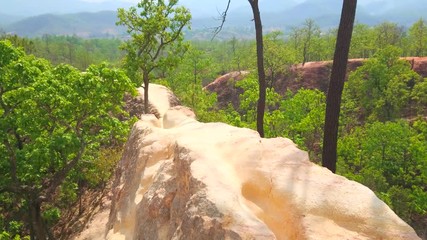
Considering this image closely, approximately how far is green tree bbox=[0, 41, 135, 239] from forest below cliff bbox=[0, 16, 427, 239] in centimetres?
5

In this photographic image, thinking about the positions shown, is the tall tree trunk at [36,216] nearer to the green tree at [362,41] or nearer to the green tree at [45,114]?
the green tree at [45,114]

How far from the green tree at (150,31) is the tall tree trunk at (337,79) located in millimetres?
20245

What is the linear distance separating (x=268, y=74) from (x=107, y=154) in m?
54.3

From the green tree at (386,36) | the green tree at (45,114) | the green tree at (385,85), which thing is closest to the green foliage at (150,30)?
the green tree at (45,114)

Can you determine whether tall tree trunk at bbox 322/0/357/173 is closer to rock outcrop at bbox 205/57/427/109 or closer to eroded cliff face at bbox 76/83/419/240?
eroded cliff face at bbox 76/83/419/240

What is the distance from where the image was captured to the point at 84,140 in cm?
1839

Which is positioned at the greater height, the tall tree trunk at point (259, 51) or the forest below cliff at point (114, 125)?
the tall tree trunk at point (259, 51)

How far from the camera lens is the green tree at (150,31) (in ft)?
96.8

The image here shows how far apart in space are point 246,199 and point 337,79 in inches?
210

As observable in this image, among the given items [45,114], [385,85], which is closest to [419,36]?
[385,85]

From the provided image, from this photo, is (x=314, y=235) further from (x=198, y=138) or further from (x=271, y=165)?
(x=198, y=138)

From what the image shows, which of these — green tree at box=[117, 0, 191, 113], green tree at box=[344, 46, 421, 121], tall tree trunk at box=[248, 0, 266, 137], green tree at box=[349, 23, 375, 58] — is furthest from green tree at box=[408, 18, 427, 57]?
tall tree trunk at box=[248, 0, 266, 137]

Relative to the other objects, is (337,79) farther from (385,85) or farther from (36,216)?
(385,85)

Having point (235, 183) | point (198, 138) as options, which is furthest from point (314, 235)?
point (198, 138)
